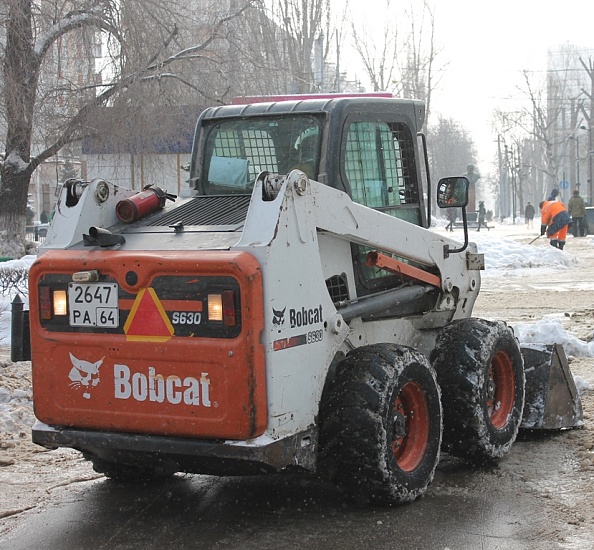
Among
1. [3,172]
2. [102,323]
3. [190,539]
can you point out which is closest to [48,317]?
[102,323]

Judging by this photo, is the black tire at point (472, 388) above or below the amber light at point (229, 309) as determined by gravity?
below

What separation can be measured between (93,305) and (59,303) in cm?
24

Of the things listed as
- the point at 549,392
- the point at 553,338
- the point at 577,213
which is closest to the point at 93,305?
the point at 549,392

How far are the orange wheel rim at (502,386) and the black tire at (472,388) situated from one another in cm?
3

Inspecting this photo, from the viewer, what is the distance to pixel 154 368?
189 inches

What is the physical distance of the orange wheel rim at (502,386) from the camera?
6426 mm

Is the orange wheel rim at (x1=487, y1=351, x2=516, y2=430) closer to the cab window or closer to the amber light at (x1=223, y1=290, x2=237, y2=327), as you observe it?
the cab window

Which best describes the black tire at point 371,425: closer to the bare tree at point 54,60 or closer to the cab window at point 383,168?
the cab window at point 383,168

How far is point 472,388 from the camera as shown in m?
5.89

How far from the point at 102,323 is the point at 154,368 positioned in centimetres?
37

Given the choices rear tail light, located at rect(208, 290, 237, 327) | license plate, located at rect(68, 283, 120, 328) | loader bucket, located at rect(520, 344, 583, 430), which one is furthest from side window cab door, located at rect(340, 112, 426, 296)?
license plate, located at rect(68, 283, 120, 328)

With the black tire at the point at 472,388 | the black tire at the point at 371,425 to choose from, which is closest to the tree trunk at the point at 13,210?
the black tire at the point at 472,388

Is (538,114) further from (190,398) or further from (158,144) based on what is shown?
(190,398)

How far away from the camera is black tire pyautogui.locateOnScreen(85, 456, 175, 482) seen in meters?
5.82
